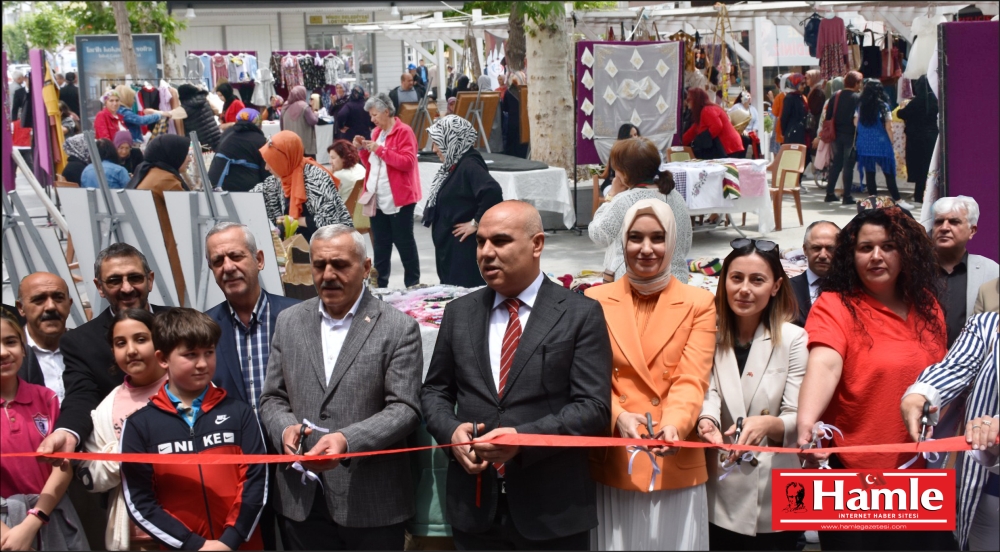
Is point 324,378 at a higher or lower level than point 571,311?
lower

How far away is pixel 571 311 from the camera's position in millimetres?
3045

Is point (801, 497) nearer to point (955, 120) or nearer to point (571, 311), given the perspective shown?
point (571, 311)

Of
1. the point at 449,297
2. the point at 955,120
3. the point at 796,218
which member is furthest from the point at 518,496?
the point at 796,218

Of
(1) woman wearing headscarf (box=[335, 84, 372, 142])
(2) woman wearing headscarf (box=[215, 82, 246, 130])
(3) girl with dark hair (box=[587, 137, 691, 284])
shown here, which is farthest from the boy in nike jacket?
(2) woman wearing headscarf (box=[215, 82, 246, 130])

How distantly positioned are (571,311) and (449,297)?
8.65ft

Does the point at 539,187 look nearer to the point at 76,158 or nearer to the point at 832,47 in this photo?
the point at 76,158

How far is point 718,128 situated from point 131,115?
9.61 metres

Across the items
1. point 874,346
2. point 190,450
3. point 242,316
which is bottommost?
point 190,450

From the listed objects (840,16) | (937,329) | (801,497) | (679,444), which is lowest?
(801,497)

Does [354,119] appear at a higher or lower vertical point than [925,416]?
higher

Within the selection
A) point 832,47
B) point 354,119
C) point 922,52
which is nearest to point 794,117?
point 832,47

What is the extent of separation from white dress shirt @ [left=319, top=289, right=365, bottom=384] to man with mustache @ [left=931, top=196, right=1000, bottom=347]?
2566 mm

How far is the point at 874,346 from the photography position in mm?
3154

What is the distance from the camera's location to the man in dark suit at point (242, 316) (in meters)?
3.45
